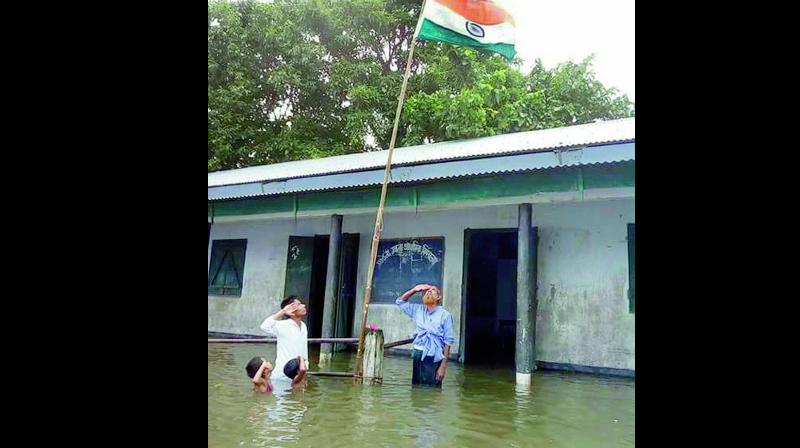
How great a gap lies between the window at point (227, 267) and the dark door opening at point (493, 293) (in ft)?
16.5

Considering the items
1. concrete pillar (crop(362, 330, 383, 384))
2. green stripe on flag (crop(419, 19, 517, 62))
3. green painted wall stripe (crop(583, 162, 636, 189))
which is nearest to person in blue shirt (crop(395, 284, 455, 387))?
concrete pillar (crop(362, 330, 383, 384))

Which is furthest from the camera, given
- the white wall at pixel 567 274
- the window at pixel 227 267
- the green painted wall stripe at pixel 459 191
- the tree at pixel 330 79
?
the tree at pixel 330 79

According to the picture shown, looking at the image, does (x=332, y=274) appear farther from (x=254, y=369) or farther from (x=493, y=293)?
(x=493, y=293)

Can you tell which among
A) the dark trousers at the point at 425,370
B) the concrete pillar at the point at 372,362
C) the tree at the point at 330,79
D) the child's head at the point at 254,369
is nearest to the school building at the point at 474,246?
the dark trousers at the point at 425,370

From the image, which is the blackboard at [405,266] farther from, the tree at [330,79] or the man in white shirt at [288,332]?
the tree at [330,79]

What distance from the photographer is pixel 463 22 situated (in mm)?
8070

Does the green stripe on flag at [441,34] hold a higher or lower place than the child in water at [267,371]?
higher

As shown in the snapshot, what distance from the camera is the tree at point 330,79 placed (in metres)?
20.7

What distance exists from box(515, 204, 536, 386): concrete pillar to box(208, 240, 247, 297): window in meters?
7.04

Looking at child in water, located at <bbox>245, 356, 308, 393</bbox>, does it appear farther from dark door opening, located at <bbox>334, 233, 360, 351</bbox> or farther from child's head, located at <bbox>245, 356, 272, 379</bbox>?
dark door opening, located at <bbox>334, 233, 360, 351</bbox>

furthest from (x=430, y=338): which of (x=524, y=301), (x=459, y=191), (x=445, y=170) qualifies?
(x=445, y=170)
